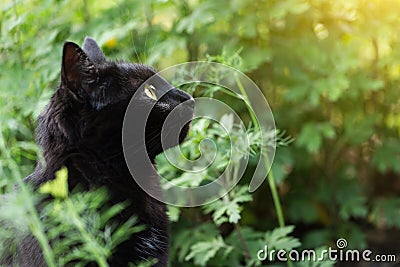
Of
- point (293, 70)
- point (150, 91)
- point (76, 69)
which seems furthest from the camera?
point (293, 70)

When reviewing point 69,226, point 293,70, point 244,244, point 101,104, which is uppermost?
→ point 101,104

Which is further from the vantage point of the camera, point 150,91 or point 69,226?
point 150,91

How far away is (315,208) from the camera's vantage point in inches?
125

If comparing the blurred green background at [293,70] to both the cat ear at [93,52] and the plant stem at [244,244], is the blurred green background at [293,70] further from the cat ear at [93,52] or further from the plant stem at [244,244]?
the cat ear at [93,52]

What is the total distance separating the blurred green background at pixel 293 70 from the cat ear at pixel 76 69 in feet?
2.19

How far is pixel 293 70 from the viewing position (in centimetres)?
295

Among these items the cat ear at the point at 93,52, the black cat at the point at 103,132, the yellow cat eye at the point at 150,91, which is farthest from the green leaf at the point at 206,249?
the cat ear at the point at 93,52

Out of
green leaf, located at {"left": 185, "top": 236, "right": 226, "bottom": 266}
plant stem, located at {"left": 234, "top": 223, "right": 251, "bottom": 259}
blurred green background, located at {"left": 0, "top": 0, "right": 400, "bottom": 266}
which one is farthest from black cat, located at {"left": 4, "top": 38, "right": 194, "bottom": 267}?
blurred green background, located at {"left": 0, "top": 0, "right": 400, "bottom": 266}

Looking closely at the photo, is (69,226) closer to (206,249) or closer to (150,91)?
(150,91)

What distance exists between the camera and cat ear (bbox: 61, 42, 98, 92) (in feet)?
5.82

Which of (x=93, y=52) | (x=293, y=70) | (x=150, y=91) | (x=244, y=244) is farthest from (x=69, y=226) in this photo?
(x=293, y=70)

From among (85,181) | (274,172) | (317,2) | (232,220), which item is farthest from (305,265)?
(317,2)

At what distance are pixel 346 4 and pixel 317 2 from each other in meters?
0.15

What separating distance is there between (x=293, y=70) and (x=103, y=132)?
1273 millimetres
